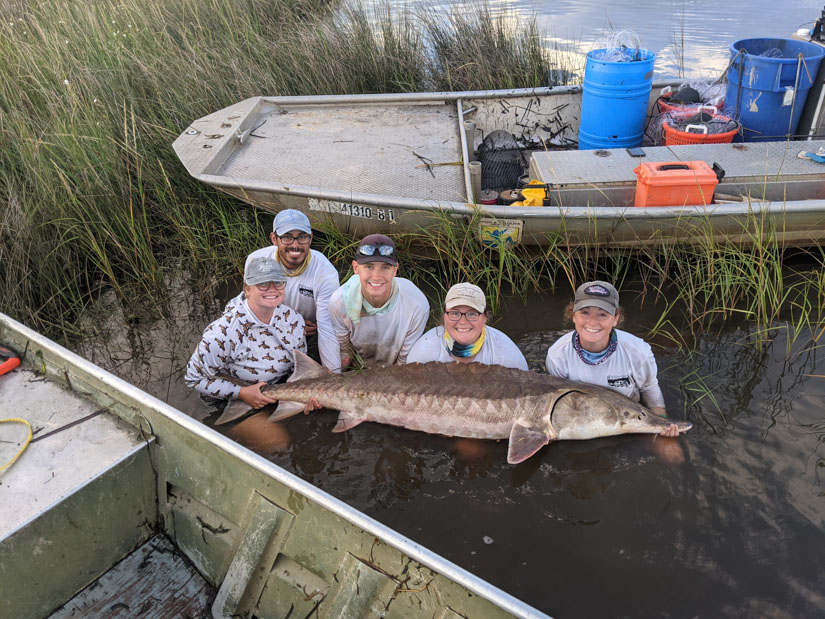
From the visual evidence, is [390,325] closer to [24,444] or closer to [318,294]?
[318,294]

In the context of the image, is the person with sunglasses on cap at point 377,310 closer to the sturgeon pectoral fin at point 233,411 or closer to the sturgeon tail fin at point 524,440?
the sturgeon pectoral fin at point 233,411

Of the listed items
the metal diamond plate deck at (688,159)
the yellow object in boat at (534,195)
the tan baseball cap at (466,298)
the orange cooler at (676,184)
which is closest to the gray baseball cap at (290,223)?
the tan baseball cap at (466,298)

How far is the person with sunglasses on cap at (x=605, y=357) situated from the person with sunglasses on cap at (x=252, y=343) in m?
1.70

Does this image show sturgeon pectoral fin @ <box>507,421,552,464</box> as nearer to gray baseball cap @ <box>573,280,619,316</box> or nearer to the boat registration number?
gray baseball cap @ <box>573,280,619,316</box>

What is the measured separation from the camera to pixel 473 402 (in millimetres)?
3676

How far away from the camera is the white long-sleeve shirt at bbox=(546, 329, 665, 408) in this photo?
3.73 m

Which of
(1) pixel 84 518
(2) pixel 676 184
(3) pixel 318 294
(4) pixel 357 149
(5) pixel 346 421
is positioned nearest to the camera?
(1) pixel 84 518

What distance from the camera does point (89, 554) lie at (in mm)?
2982

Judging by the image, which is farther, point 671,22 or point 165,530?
point 671,22

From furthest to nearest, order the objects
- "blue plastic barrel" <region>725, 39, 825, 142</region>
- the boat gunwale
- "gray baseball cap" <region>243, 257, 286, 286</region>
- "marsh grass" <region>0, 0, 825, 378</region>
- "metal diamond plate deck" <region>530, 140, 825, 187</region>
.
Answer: "blue plastic barrel" <region>725, 39, 825, 142</region>, "metal diamond plate deck" <region>530, 140, 825, 187</region>, "marsh grass" <region>0, 0, 825, 378</region>, the boat gunwale, "gray baseball cap" <region>243, 257, 286, 286</region>

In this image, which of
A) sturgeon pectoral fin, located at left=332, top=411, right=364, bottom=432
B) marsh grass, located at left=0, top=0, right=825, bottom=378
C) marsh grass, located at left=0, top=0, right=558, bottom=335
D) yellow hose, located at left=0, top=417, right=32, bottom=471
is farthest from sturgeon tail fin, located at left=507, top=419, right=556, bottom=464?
marsh grass, located at left=0, top=0, right=558, bottom=335

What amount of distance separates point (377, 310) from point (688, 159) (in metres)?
3.34

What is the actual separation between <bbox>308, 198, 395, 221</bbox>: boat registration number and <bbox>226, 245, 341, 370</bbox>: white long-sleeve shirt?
792 mm

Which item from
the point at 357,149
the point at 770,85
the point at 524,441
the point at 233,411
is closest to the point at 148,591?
the point at 233,411
